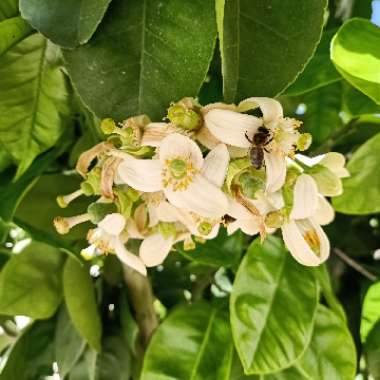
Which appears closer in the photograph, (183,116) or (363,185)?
(183,116)

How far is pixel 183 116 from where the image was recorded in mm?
410

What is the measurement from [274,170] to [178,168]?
0.05m

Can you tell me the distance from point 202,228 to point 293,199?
57 millimetres

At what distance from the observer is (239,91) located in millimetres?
431

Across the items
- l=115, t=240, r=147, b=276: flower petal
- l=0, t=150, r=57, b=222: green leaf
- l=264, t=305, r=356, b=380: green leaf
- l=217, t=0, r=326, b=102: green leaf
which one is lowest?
l=264, t=305, r=356, b=380: green leaf

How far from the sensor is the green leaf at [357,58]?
1.49ft

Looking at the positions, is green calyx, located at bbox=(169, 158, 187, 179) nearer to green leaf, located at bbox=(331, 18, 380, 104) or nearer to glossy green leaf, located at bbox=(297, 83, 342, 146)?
green leaf, located at bbox=(331, 18, 380, 104)

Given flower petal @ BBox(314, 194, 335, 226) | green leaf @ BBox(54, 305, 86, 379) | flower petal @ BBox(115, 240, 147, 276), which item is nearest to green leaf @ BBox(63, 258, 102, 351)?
green leaf @ BBox(54, 305, 86, 379)

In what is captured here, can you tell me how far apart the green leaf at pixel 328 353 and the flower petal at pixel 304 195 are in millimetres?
174

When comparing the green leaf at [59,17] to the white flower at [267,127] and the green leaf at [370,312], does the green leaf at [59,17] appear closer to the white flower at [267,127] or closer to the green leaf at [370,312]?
the white flower at [267,127]

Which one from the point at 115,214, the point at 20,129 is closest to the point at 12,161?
the point at 20,129

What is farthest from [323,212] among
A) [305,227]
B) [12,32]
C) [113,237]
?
[12,32]

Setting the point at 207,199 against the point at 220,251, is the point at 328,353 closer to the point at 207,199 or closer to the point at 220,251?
the point at 220,251

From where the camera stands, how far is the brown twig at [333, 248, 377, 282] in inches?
27.9
